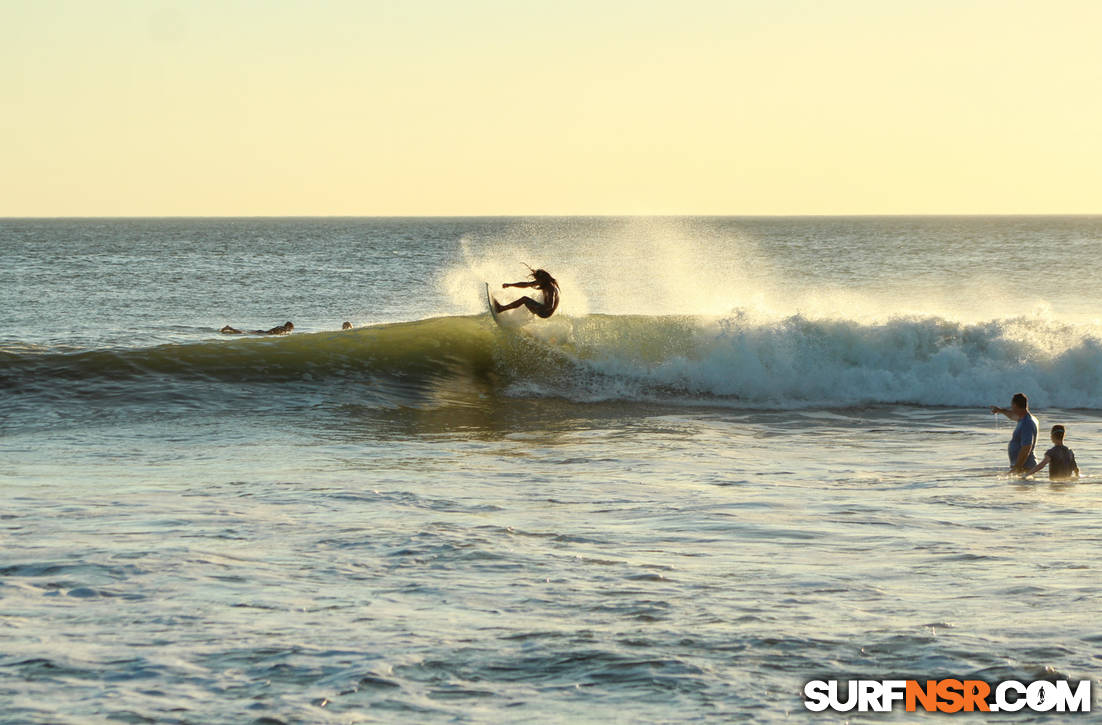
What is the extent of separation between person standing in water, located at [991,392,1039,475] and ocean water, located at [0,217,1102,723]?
244 millimetres

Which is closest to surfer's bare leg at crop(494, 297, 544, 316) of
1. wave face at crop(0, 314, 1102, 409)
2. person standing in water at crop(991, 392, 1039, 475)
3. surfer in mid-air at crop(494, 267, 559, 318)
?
surfer in mid-air at crop(494, 267, 559, 318)

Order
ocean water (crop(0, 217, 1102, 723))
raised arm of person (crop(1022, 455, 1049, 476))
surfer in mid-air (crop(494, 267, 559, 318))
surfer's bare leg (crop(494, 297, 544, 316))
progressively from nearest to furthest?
ocean water (crop(0, 217, 1102, 723)) < raised arm of person (crop(1022, 455, 1049, 476)) < surfer in mid-air (crop(494, 267, 559, 318)) < surfer's bare leg (crop(494, 297, 544, 316))

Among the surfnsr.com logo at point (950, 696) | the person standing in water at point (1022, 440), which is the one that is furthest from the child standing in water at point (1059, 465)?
the surfnsr.com logo at point (950, 696)

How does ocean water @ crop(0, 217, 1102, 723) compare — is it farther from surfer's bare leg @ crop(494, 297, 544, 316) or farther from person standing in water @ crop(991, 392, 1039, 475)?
surfer's bare leg @ crop(494, 297, 544, 316)

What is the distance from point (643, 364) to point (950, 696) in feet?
49.9

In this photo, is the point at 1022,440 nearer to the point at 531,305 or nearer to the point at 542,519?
the point at 542,519

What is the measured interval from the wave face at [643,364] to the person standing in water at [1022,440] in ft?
21.7

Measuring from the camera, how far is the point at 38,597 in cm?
695

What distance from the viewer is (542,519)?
951 cm

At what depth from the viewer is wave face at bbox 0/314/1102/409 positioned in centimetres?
1886

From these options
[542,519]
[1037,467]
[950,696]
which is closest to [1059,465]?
[1037,467]

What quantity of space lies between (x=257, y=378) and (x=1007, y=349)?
13280 millimetres

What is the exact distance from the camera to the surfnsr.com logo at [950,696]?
5.44 meters

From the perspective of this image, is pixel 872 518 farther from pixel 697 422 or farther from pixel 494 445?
pixel 697 422
